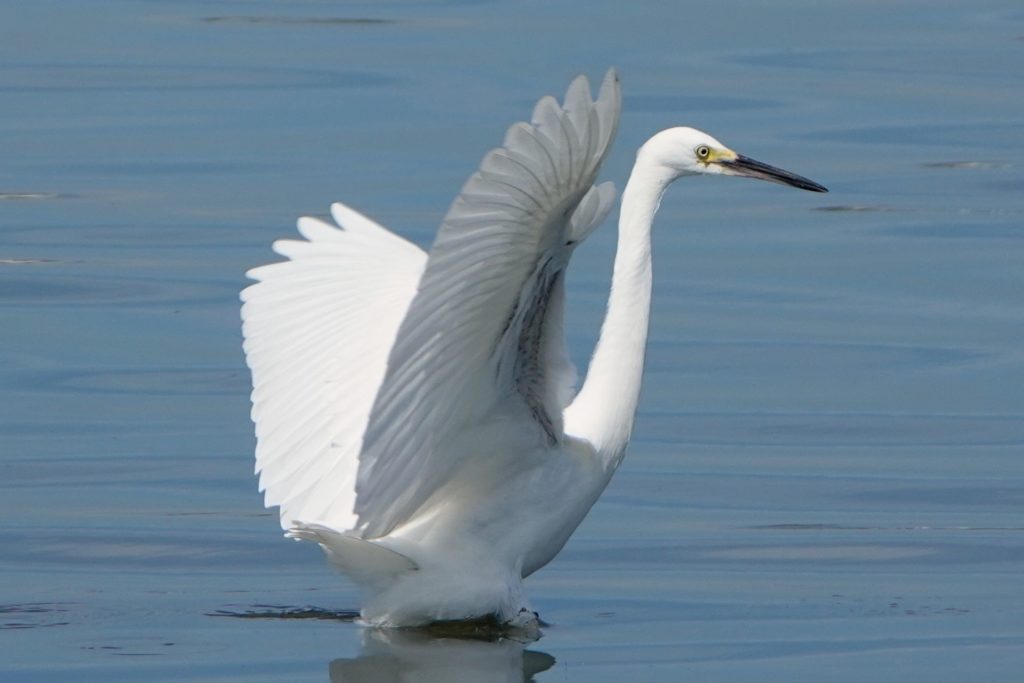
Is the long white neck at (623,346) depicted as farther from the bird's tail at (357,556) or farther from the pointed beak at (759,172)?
the bird's tail at (357,556)

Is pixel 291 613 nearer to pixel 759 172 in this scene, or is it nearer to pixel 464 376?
pixel 464 376

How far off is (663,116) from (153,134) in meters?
3.37

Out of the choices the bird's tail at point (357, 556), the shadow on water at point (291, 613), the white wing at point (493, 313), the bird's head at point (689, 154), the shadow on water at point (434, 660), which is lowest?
the shadow on water at point (434, 660)

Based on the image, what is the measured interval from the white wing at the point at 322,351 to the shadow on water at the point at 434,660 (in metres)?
0.44

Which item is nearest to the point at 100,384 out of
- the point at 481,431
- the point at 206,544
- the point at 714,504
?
the point at 206,544

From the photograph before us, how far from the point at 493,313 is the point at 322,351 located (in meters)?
1.71

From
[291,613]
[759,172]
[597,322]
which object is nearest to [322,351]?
[291,613]

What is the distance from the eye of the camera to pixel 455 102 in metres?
15.9

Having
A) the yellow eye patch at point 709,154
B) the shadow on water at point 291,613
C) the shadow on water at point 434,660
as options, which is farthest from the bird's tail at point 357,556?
the yellow eye patch at point 709,154

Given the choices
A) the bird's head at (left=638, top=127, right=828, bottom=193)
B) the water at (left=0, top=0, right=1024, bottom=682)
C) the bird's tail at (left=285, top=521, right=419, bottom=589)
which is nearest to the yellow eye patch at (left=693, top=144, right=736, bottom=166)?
the bird's head at (left=638, top=127, right=828, bottom=193)

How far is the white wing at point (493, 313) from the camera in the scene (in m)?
5.48

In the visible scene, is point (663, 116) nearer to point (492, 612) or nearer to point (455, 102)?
point (455, 102)

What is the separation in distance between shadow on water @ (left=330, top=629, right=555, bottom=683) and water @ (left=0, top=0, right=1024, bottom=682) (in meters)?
0.02

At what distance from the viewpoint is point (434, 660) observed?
688 centimetres
